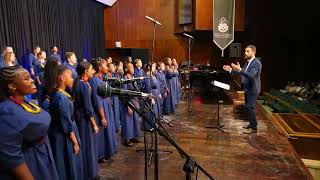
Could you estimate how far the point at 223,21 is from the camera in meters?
9.57

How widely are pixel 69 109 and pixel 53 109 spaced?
14cm

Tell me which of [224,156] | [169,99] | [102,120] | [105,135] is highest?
[102,120]

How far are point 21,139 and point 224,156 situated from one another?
3.03 meters

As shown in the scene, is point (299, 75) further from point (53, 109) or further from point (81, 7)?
point (53, 109)

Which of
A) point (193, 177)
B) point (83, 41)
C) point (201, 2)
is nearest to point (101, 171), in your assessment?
point (193, 177)

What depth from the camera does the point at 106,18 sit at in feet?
42.3

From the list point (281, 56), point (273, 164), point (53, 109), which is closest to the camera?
point (53, 109)

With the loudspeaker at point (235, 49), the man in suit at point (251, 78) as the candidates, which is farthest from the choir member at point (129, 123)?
the loudspeaker at point (235, 49)

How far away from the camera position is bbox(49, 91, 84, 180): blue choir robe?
8.04 feet

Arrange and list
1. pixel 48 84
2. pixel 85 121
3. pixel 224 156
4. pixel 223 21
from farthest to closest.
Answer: pixel 223 21 < pixel 224 156 < pixel 85 121 < pixel 48 84

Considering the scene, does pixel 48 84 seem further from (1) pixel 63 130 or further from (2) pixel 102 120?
(2) pixel 102 120

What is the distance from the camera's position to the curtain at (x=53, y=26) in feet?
27.4

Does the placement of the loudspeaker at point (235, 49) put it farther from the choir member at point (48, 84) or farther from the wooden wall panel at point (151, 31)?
the choir member at point (48, 84)

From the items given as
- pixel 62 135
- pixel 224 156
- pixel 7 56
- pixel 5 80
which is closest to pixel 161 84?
pixel 224 156
